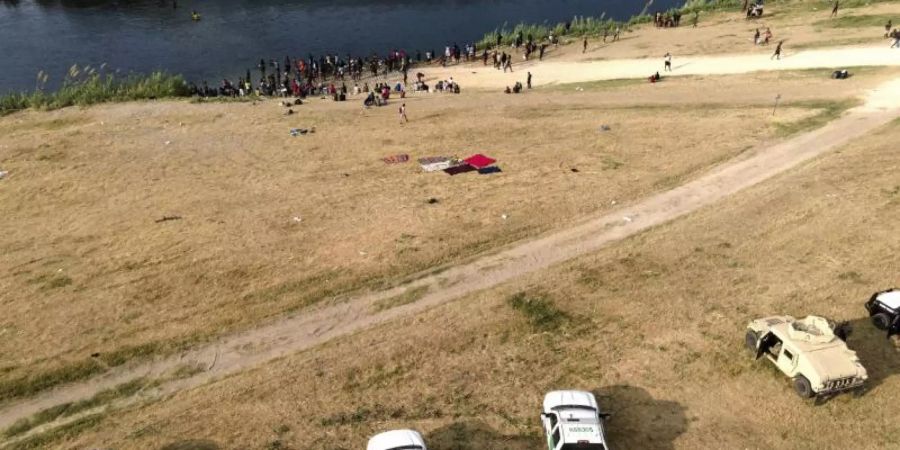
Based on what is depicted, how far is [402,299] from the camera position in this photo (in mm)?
27609

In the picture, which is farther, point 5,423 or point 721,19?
point 721,19

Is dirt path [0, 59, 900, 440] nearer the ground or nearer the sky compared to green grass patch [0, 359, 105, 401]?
nearer the sky

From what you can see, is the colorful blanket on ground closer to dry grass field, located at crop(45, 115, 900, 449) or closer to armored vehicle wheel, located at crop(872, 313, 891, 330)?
dry grass field, located at crop(45, 115, 900, 449)

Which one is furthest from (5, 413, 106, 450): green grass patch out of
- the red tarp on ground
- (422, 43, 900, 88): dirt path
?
(422, 43, 900, 88): dirt path

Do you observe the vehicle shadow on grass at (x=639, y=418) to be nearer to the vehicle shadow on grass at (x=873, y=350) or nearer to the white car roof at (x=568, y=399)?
the white car roof at (x=568, y=399)

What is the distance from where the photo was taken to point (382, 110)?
55344 millimetres

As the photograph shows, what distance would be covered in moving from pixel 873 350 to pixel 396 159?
28.7 metres

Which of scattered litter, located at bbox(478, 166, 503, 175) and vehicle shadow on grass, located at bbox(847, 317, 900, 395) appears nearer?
vehicle shadow on grass, located at bbox(847, 317, 900, 395)

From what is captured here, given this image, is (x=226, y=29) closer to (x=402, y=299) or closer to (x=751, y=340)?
(x=402, y=299)

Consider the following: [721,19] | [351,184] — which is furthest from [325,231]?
[721,19]

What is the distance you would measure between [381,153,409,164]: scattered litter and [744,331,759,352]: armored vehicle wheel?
25289 mm

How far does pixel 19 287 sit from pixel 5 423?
33.1 ft

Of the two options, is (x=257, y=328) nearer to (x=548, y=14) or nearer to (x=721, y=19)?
(x=721, y=19)

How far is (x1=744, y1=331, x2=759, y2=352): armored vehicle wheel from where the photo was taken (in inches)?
897
